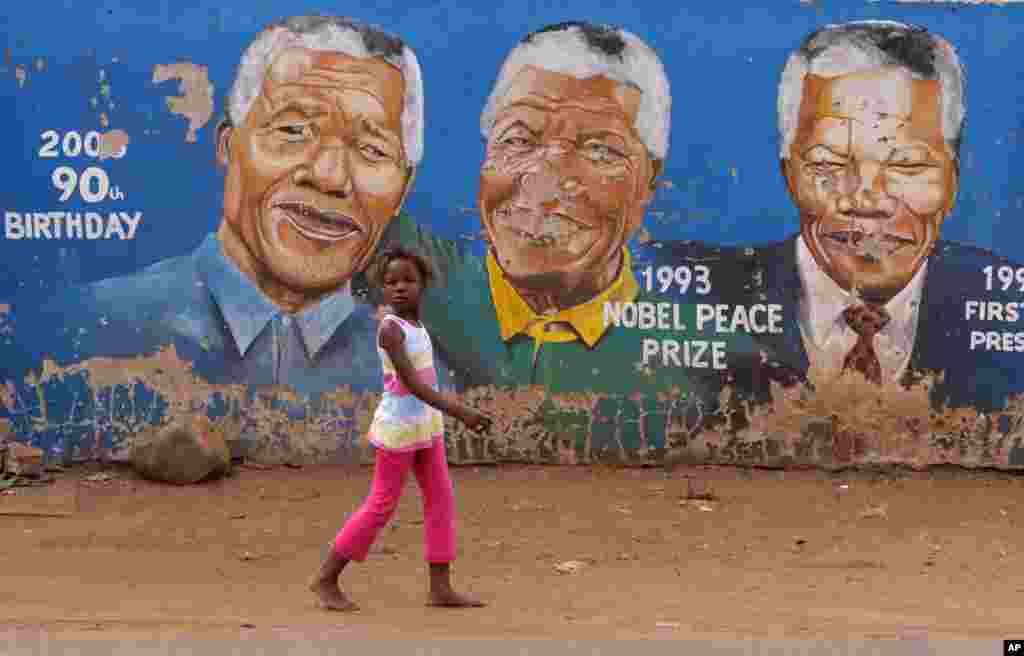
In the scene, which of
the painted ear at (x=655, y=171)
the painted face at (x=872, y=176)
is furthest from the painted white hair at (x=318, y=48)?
the painted face at (x=872, y=176)

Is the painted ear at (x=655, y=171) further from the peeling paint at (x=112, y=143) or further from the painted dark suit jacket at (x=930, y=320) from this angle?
the peeling paint at (x=112, y=143)

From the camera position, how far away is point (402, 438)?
17.6ft

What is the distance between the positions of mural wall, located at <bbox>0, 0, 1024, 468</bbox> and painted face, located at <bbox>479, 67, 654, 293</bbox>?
0.01 m

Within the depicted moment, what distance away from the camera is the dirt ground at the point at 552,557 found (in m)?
5.33

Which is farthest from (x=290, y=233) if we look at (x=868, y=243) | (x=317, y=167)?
(x=868, y=243)

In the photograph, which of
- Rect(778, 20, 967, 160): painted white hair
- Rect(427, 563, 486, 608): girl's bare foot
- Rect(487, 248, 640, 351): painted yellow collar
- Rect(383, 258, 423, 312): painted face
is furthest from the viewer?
Rect(487, 248, 640, 351): painted yellow collar

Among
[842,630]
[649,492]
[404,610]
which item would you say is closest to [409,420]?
[404,610]

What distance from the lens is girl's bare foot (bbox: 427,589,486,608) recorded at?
5.55 meters

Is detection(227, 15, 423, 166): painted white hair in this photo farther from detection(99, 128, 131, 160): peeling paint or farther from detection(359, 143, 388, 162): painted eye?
detection(99, 128, 131, 160): peeling paint

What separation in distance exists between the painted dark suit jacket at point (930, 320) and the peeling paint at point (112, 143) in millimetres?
2758

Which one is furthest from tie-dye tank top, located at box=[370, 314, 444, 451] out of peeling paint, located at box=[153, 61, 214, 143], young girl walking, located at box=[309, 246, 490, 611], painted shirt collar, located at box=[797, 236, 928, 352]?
painted shirt collar, located at box=[797, 236, 928, 352]

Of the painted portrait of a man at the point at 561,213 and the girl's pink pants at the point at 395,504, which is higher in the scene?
the painted portrait of a man at the point at 561,213

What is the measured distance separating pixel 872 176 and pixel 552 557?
252cm

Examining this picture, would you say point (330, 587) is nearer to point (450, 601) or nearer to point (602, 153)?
point (450, 601)
